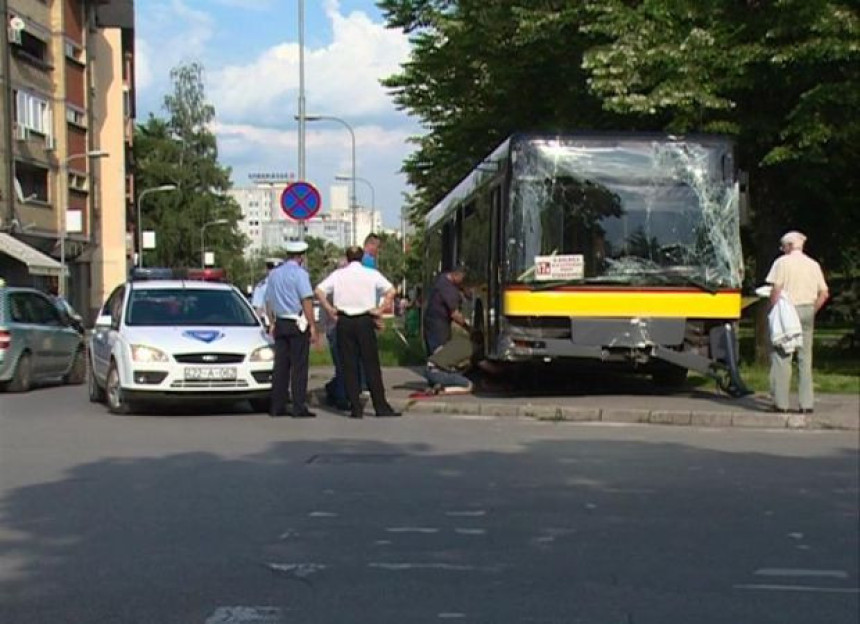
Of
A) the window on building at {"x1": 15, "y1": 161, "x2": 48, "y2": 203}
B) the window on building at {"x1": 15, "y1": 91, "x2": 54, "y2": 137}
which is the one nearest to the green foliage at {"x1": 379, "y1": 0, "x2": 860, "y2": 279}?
the window on building at {"x1": 15, "y1": 91, "x2": 54, "y2": 137}

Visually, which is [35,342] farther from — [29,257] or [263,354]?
[29,257]

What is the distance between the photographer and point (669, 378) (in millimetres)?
16219

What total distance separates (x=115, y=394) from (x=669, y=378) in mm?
7675

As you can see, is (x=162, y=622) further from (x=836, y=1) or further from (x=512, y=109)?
(x=512, y=109)

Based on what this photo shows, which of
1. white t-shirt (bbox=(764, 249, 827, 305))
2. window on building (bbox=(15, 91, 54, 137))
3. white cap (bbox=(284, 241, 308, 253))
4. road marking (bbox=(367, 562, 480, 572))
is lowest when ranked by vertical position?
road marking (bbox=(367, 562, 480, 572))

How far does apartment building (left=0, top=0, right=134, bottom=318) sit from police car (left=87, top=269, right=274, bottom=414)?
24.0m

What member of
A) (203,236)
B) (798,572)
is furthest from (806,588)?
(203,236)

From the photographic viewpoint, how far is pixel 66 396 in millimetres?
16094

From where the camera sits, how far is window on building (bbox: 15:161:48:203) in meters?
43.2

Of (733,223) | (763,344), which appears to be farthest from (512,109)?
(733,223)

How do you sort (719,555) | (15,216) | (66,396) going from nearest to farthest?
(719,555) → (66,396) → (15,216)

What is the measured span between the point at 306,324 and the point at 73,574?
23.0 feet

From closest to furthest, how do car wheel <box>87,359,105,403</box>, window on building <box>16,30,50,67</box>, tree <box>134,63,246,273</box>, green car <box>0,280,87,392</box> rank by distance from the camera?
car wheel <box>87,359,105,403</box>
green car <box>0,280,87,392</box>
window on building <box>16,30,50,67</box>
tree <box>134,63,246,273</box>

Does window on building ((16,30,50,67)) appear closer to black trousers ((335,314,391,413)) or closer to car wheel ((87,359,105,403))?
car wheel ((87,359,105,403))
